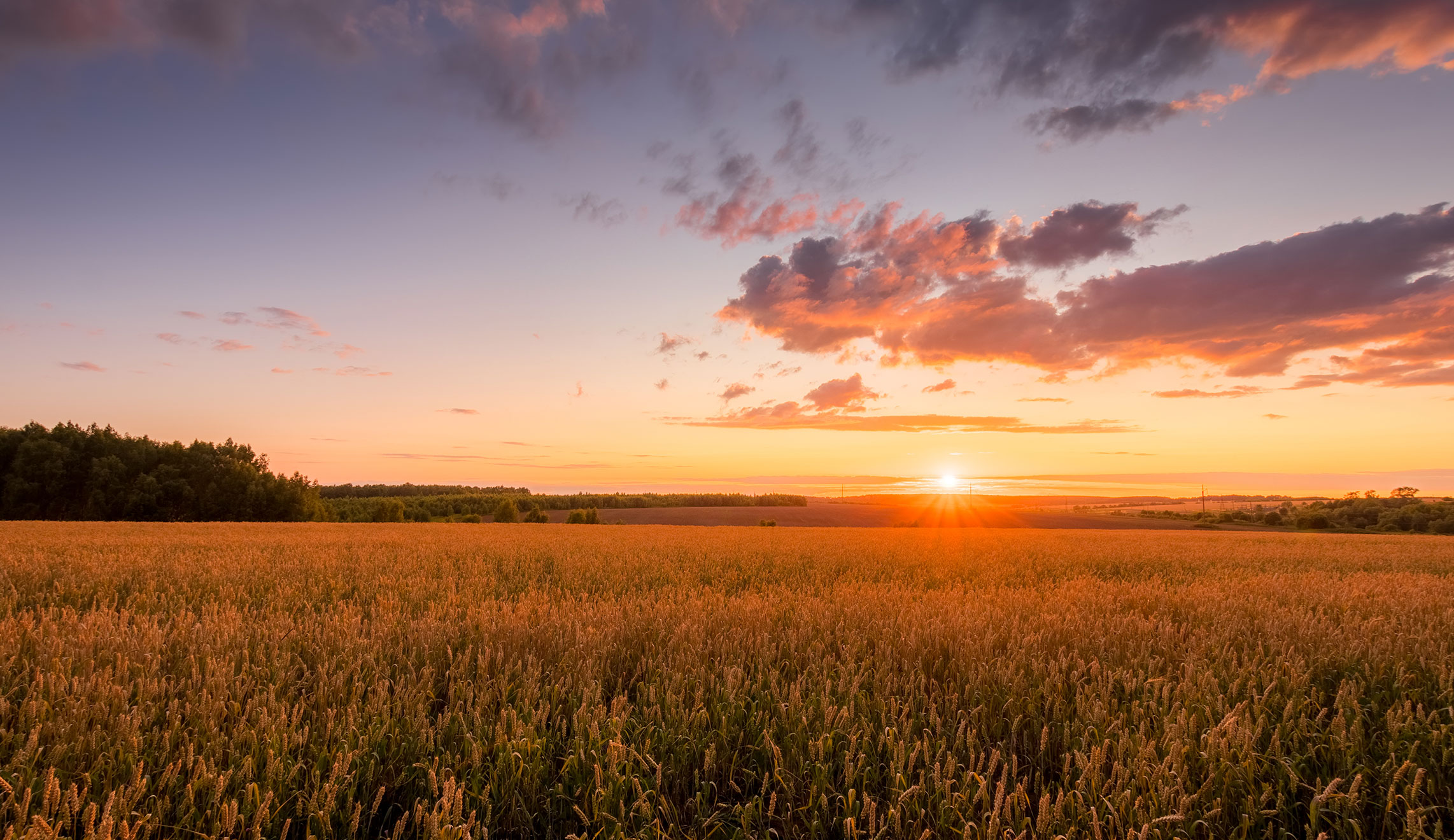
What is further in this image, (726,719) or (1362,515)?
(1362,515)

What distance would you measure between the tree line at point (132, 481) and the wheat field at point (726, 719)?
7208cm

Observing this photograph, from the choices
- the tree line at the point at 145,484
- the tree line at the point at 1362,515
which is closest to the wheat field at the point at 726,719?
the tree line at the point at 145,484

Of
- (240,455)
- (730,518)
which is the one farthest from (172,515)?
(730,518)

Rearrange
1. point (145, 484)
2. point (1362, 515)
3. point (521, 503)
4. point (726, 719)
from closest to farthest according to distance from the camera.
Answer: point (726, 719) → point (145, 484) → point (1362, 515) → point (521, 503)

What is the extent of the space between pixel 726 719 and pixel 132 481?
8673cm

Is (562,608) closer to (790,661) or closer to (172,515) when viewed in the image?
(790,661)

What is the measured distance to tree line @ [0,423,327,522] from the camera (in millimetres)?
60844

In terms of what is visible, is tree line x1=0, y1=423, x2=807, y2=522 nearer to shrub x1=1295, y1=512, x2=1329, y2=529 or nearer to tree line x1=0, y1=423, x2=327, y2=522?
tree line x1=0, y1=423, x2=327, y2=522

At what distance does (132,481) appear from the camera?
6366cm

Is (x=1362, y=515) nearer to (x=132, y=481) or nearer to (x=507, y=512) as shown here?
(x=507, y=512)

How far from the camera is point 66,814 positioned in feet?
6.12

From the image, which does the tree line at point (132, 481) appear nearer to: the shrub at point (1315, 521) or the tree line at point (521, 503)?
the tree line at point (521, 503)

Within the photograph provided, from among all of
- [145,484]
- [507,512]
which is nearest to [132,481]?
[145,484]

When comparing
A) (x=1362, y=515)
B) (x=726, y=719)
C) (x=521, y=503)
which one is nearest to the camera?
(x=726, y=719)
